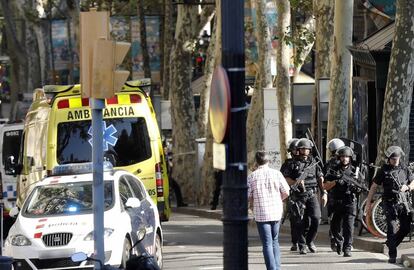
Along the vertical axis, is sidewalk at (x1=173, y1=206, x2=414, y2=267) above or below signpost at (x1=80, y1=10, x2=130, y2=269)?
below

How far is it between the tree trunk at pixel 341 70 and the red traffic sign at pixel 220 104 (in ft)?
52.8

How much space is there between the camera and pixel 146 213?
55.1 feet

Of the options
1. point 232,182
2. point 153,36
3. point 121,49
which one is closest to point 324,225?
point 121,49

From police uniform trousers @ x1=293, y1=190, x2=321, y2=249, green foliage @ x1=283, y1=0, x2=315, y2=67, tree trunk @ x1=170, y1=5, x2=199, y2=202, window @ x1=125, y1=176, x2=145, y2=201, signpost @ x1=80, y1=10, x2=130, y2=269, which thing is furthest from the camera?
tree trunk @ x1=170, y1=5, x2=199, y2=202

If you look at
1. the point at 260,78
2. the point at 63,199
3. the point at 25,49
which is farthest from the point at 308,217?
the point at 25,49

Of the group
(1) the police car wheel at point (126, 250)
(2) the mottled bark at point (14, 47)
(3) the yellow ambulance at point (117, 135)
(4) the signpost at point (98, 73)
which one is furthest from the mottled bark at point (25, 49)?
(4) the signpost at point (98, 73)

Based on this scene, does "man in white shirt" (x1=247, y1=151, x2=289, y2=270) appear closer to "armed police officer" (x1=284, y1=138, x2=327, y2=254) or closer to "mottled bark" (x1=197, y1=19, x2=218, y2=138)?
"armed police officer" (x1=284, y1=138, x2=327, y2=254)

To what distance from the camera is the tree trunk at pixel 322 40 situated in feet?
89.2

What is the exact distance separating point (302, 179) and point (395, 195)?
1.79 m

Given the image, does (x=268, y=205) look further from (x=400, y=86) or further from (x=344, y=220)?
(x=400, y=86)

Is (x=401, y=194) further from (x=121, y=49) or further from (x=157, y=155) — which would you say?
(x=121, y=49)

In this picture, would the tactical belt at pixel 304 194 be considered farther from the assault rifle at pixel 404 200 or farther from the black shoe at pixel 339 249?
the assault rifle at pixel 404 200

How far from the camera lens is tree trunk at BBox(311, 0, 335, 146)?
27.2 meters

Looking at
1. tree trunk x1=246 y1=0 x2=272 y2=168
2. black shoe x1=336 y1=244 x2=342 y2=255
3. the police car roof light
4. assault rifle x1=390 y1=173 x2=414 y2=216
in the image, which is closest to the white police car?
the police car roof light
